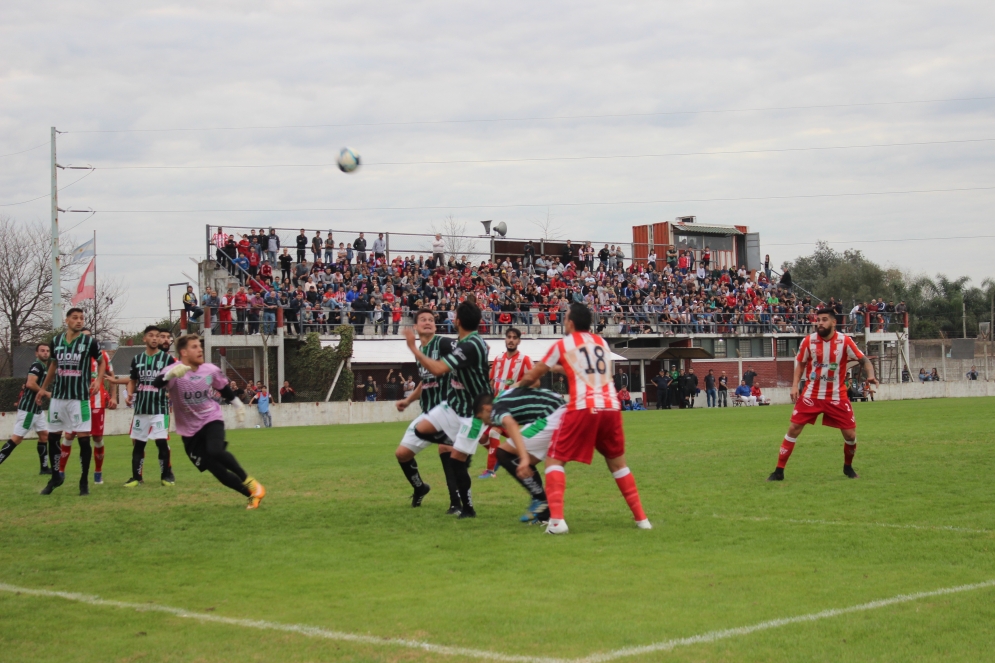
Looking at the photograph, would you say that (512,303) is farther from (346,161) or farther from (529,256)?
(346,161)

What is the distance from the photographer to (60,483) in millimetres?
13336

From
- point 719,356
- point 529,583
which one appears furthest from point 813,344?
point 719,356

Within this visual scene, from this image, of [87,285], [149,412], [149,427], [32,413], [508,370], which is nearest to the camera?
[149,427]

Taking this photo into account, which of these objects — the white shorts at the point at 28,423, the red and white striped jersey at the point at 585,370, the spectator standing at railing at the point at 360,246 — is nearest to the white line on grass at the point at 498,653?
the red and white striped jersey at the point at 585,370

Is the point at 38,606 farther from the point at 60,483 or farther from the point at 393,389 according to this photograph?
the point at 393,389

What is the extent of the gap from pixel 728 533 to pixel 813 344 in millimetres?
5049

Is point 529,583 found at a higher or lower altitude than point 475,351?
lower

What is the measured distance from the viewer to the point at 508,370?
15023mm

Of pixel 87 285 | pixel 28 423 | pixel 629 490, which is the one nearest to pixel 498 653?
pixel 629 490

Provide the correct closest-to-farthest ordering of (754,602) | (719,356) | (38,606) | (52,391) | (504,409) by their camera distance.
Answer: (754,602)
(38,606)
(504,409)
(52,391)
(719,356)

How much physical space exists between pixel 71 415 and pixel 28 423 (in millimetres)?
2798

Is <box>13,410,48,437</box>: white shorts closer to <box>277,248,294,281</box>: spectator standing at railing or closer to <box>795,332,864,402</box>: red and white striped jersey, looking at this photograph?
<box>795,332,864,402</box>: red and white striped jersey

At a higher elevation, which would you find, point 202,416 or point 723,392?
point 202,416

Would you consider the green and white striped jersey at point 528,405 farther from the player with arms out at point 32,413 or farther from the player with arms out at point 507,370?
the player with arms out at point 32,413
